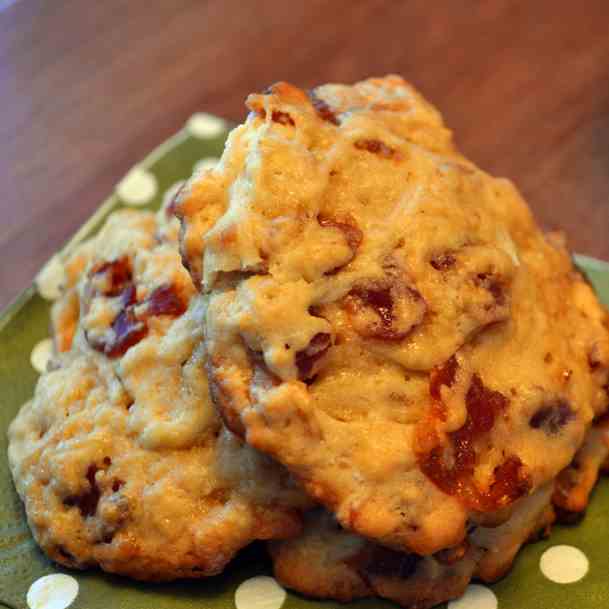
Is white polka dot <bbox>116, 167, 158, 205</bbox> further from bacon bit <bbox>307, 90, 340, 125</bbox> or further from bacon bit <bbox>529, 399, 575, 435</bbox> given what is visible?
bacon bit <bbox>529, 399, 575, 435</bbox>

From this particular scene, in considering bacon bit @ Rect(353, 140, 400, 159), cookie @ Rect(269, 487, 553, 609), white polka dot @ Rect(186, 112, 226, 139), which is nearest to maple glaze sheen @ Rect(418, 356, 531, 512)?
cookie @ Rect(269, 487, 553, 609)

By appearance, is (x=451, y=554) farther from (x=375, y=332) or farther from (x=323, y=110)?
(x=323, y=110)

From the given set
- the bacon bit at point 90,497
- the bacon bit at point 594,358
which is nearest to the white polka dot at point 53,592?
the bacon bit at point 90,497

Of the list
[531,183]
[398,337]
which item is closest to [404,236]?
[398,337]

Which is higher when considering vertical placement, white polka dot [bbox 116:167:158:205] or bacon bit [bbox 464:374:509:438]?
white polka dot [bbox 116:167:158:205]

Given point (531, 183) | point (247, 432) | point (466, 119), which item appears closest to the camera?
point (247, 432)

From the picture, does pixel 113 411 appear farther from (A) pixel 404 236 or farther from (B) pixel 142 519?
(A) pixel 404 236
